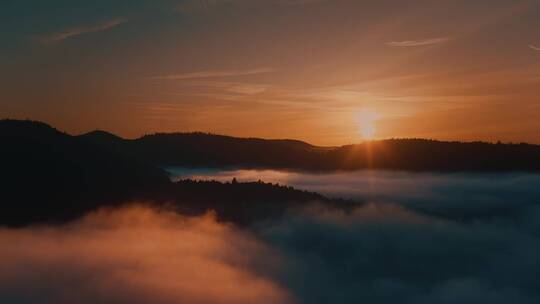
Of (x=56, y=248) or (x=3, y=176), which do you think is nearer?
(x=3, y=176)

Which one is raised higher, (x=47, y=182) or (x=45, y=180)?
(x=45, y=180)

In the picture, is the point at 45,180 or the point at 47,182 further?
the point at 45,180

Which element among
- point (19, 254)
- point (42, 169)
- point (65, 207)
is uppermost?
point (42, 169)

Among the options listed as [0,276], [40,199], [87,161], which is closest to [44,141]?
[87,161]

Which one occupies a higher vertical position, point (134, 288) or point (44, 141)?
point (44, 141)

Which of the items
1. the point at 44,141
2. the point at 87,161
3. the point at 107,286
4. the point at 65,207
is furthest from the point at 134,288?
the point at 44,141

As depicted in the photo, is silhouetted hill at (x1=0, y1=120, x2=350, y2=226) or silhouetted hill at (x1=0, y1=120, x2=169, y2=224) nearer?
silhouetted hill at (x1=0, y1=120, x2=169, y2=224)

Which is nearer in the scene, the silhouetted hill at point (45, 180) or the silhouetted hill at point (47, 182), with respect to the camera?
the silhouetted hill at point (45, 180)

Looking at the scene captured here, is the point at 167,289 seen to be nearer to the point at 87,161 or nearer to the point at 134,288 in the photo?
the point at 134,288

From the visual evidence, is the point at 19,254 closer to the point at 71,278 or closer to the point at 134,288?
the point at 71,278
